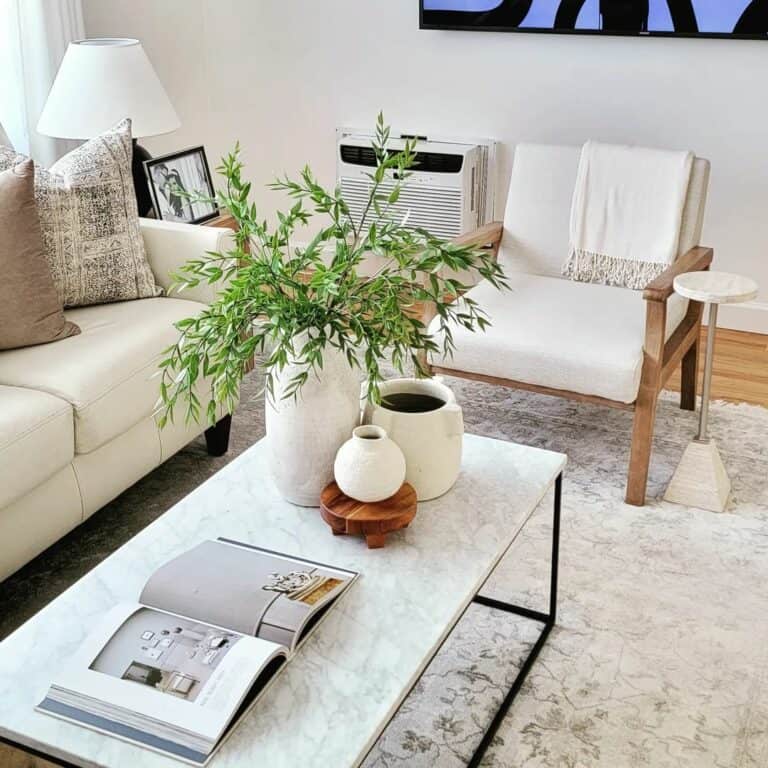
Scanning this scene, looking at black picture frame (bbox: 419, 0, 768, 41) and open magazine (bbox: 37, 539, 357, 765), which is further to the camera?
black picture frame (bbox: 419, 0, 768, 41)

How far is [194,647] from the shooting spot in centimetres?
149

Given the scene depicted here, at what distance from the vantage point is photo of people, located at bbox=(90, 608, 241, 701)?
143cm

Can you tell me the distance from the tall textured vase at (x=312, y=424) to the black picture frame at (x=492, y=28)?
2379mm

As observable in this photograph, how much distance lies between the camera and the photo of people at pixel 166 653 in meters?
1.43

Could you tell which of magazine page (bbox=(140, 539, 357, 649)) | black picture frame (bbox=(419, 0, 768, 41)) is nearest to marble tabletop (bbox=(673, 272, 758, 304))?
black picture frame (bbox=(419, 0, 768, 41))

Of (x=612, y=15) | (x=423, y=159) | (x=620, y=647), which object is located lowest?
(x=620, y=647)

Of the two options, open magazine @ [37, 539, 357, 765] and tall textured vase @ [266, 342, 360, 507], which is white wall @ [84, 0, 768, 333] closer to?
tall textured vase @ [266, 342, 360, 507]

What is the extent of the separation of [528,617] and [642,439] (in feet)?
2.18

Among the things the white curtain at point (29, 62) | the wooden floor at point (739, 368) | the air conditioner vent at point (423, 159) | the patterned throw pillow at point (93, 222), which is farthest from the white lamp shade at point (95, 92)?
the wooden floor at point (739, 368)

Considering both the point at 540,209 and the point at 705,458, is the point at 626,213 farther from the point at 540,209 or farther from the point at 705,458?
the point at 705,458

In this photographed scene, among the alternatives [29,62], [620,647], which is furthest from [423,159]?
[620,647]

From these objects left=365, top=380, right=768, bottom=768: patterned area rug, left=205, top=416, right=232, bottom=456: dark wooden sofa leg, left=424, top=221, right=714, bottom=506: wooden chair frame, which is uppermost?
left=424, top=221, right=714, bottom=506: wooden chair frame

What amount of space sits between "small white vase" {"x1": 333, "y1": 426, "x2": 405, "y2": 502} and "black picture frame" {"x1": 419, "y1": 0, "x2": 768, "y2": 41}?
2455 mm

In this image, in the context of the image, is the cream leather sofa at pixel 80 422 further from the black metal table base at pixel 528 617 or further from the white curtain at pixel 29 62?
the white curtain at pixel 29 62
